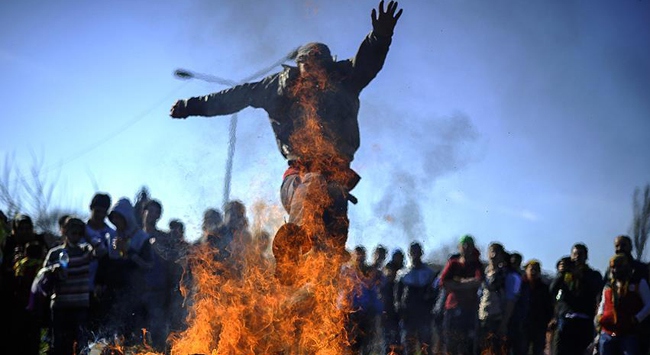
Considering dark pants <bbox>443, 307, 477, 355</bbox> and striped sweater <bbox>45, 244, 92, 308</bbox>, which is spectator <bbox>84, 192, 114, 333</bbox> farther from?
dark pants <bbox>443, 307, 477, 355</bbox>

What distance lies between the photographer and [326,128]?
6.48 m

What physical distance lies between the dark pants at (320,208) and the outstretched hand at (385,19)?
1.35 m

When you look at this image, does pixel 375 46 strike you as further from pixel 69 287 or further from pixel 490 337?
pixel 490 337

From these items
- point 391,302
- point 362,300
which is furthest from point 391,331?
point 362,300

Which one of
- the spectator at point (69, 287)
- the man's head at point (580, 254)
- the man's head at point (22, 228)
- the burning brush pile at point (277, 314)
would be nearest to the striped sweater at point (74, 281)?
the spectator at point (69, 287)

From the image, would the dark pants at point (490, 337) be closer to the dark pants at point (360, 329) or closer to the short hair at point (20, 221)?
the dark pants at point (360, 329)

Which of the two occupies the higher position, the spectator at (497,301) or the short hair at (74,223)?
the short hair at (74,223)

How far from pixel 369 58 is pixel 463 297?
5.24m

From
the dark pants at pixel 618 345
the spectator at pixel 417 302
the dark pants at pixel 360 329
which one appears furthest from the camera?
the spectator at pixel 417 302

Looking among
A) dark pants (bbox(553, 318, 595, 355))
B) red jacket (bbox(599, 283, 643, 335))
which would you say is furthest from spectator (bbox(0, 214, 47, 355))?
red jacket (bbox(599, 283, 643, 335))

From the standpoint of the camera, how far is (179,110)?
Result: 23.5 ft

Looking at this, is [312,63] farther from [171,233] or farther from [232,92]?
[171,233]

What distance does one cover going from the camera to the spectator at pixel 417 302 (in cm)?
1156

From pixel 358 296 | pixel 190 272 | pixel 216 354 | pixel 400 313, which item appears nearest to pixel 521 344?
pixel 400 313
